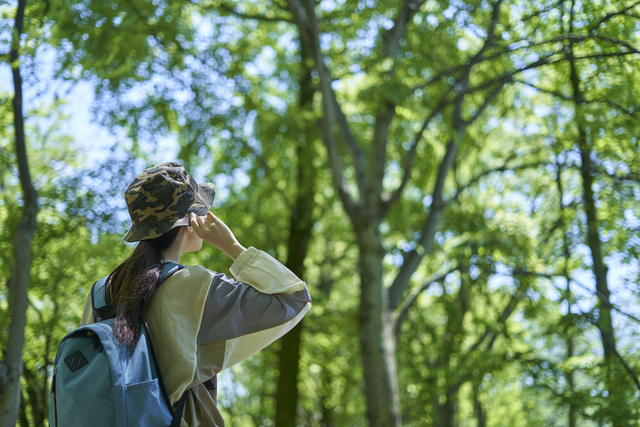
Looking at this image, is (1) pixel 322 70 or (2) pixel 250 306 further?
(1) pixel 322 70

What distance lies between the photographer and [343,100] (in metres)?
9.40

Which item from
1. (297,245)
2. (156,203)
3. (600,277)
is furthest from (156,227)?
(297,245)

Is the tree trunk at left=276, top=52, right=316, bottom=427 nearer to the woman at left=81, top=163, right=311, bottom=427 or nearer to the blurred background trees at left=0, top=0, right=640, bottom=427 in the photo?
the blurred background trees at left=0, top=0, right=640, bottom=427

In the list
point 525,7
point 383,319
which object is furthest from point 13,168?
point 525,7

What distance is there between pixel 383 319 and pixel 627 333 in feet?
8.20

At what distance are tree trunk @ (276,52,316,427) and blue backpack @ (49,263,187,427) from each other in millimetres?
6777

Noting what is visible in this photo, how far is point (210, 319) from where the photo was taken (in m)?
1.63

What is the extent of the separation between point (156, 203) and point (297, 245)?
7508 mm

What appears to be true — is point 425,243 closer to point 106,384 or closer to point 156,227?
point 156,227

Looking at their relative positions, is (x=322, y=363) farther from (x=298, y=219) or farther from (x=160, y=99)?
(x=160, y=99)

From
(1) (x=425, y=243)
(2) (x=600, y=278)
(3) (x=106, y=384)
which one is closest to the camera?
(3) (x=106, y=384)

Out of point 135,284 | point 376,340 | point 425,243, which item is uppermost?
point 425,243

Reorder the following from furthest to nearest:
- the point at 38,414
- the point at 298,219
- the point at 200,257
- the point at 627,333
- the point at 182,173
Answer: the point at 298,219
the point at 200,257
the point at 627,333
the point at 38,414
the point at 182,173

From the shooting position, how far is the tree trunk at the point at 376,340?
18.2 feet
